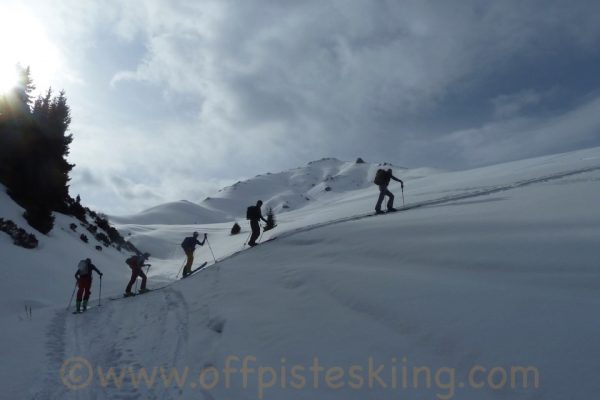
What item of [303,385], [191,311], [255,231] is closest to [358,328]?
[303,385]

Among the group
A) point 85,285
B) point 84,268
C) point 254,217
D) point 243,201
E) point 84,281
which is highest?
point 243,201

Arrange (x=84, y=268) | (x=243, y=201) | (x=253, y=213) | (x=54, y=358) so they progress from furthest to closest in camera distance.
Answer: (x=243, y=201) < (x=253, y=213) < (x=84, y=268) < (x=54, y=358)

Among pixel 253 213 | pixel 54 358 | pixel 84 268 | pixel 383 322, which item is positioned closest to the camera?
pixel 383 322

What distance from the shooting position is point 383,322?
5.04m

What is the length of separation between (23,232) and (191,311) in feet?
38.7

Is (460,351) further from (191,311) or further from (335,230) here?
(335,230)

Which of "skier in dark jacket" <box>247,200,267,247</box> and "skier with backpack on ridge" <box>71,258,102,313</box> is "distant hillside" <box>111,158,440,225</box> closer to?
Result: "skier in dark jacket" <box>247,200,267,247</box>

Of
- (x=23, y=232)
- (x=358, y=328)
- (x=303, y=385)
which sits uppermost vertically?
(x=23, y=232)

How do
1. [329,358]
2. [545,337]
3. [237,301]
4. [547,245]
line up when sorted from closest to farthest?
1. [545,337]
2. [329,358]
3. [547,245]
4. [237,301]

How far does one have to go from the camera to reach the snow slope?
380 cm

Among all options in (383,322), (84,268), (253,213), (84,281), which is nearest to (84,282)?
(84,281)

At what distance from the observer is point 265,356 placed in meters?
5.13

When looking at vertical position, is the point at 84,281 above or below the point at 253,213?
below

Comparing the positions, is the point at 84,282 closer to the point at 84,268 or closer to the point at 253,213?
the point at 84,268
